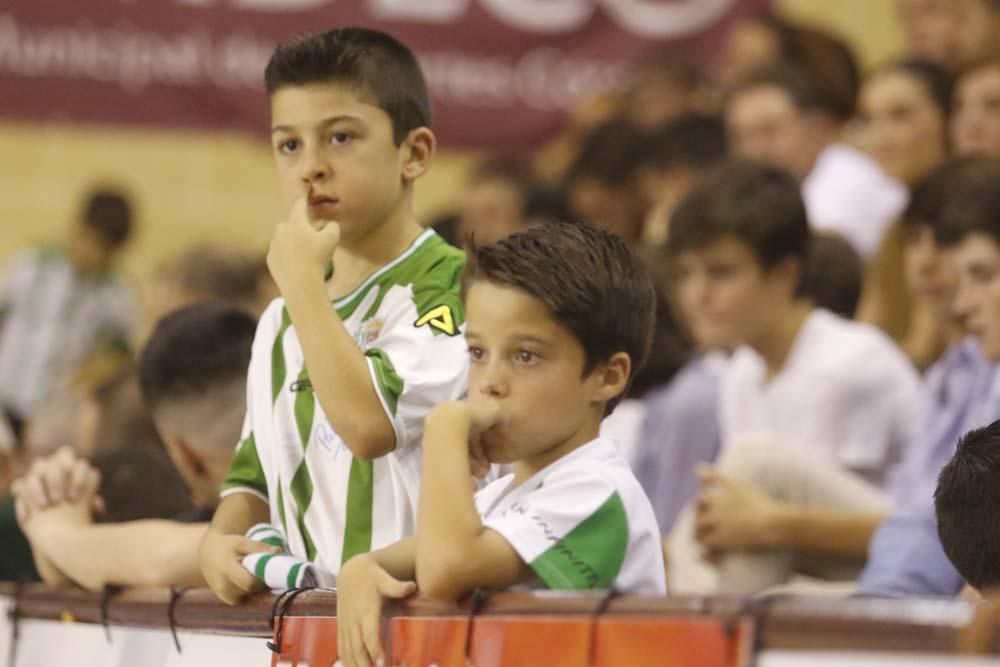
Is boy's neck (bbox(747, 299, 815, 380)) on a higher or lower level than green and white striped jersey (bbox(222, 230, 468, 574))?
higher

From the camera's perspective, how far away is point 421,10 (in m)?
7.64

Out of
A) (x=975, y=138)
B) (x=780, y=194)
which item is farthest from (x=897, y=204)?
(x=780, y=194)

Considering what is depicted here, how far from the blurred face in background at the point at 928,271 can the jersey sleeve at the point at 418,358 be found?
2.03m

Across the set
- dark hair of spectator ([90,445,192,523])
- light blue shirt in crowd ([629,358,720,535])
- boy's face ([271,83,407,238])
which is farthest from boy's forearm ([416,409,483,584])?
light blue shirt in crowd ([629,358,720,535])

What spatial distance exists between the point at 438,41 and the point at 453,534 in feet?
18.7

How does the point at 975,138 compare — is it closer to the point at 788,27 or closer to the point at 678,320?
the point at 678,320

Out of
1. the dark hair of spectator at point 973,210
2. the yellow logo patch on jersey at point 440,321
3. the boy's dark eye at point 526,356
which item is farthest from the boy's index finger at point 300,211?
the dark hair of spectator at point 973,210

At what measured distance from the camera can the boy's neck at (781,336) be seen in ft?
15.2

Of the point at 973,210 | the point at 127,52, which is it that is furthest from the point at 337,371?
the point at 127,52

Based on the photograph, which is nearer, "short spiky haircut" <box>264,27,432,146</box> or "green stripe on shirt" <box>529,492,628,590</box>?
"green stripe on shirt" <box>529,492,628,590</box>

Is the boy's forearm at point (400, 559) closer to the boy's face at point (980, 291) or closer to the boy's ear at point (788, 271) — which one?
the boy's face at point (980, 291)

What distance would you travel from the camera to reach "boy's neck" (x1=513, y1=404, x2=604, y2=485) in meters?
2.37

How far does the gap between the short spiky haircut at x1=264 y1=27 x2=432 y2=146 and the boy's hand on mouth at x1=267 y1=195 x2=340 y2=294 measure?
23cm

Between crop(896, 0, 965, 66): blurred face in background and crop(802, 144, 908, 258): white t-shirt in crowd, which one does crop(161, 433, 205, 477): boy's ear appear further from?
crop(896, 0, 965, 66): blurred face in background
